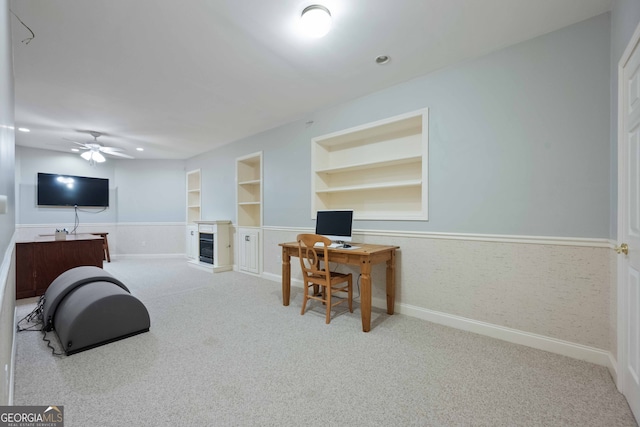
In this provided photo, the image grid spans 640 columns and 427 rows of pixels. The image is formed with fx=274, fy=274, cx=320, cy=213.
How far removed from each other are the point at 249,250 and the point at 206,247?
4.04 ft

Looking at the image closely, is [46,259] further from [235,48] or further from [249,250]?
[235,48]

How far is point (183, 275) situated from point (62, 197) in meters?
3.86

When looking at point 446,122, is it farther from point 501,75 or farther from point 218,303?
point 218,303

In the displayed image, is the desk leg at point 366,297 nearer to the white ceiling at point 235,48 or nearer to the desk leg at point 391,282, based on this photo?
the desk leg at point 391,282

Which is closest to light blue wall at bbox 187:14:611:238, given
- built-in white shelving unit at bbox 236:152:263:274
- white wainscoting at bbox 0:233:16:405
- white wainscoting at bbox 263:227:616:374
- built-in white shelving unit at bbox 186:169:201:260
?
white wainscoting at bbox 263:227:616:374

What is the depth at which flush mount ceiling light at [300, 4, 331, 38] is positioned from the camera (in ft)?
6.36

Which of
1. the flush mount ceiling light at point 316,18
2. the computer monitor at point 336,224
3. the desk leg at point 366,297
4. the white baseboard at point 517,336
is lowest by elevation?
the white baseboard at point 517,336

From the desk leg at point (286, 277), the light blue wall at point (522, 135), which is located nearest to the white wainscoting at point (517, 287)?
the light blue wall at point (522, 135)

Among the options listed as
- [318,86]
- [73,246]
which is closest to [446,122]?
[318,86]

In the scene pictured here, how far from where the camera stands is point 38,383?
1798 millimetres

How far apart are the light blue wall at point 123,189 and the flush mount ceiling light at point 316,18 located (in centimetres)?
642

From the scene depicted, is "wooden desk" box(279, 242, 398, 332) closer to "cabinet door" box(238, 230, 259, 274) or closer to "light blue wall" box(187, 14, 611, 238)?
"light blue wall" box(187, 14, 611, 238)

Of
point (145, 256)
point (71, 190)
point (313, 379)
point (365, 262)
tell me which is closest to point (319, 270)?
point (365, 262)

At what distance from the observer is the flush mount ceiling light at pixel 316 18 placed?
1939mm
